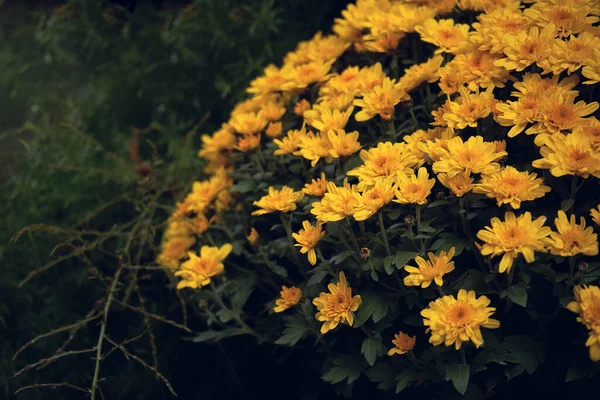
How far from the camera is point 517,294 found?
1.40m

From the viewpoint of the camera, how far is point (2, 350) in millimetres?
2383

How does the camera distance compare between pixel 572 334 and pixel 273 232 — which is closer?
pixel 572 334

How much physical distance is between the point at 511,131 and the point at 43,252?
1.84 meters

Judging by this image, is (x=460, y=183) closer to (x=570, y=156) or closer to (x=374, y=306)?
(x=570, y=156)

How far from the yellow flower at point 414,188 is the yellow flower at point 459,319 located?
22cm

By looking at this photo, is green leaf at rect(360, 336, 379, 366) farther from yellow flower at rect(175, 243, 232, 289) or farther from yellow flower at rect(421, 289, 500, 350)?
yellow flower at rect(175, 243, 232, 289)

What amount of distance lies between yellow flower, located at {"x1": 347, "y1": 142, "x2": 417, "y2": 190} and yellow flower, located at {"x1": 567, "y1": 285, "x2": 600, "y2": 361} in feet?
1.46

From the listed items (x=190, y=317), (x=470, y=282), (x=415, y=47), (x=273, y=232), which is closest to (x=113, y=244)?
(x=190, y=317)

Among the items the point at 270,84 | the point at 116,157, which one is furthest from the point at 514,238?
the point at 116,157

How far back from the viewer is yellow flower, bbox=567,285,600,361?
50.7 inches

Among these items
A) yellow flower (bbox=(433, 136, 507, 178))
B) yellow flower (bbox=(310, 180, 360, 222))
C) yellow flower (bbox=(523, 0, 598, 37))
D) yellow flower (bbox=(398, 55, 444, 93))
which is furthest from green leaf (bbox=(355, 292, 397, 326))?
yellow flower (bbox=(523, 0, 598, 37))

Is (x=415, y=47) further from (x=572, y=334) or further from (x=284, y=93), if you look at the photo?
(x=572, y=334)

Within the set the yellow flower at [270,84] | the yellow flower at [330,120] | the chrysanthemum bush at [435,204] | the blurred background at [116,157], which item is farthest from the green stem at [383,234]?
the blurred background at [116,157]

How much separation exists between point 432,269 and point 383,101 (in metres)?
0.49
